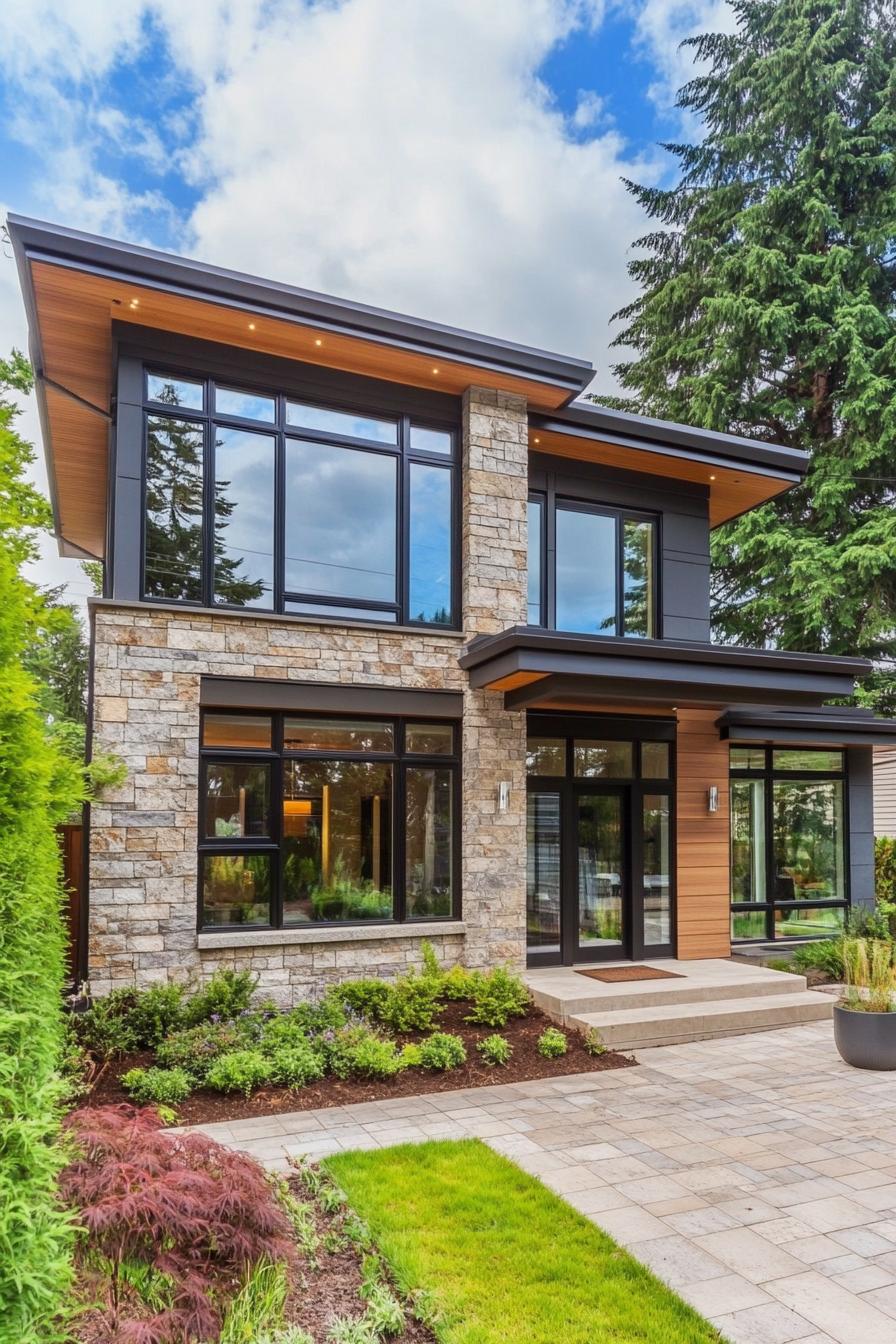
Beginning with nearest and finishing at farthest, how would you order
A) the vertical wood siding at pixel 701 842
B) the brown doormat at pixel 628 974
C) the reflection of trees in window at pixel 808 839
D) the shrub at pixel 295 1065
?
1. the shrub at pixel 295 1065
2. the brown doormat at pixel 628 974
3. the vertical wood siding at pixel 701 842
4. the reflection of trees in window at pixel 808 839

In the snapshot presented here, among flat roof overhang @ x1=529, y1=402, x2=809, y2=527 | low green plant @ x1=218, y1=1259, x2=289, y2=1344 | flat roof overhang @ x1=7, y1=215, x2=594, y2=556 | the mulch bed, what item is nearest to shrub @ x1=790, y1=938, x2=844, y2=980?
the mulch bed

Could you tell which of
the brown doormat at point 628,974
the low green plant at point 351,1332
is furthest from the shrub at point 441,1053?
the low green plant at point 351,1332

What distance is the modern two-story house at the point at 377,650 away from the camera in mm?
7188

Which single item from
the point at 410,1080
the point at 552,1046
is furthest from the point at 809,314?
the point at 410,1080

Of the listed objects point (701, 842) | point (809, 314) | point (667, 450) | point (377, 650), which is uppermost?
point (809, 314)

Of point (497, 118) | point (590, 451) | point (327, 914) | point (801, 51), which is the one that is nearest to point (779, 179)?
point (801, 51)

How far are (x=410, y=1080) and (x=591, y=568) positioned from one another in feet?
19.8

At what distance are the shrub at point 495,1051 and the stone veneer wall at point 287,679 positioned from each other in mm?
1560

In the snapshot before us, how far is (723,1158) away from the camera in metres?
4.78

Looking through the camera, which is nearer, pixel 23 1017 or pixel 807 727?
pixel 23 1017

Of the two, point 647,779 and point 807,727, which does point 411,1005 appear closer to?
point 647,779

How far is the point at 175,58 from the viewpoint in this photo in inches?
474

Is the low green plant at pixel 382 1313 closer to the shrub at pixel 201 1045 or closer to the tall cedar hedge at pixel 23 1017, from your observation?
the tall cedar hedge at pixel 23 1017

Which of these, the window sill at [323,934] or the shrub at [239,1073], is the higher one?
the window sill at [323,934]
